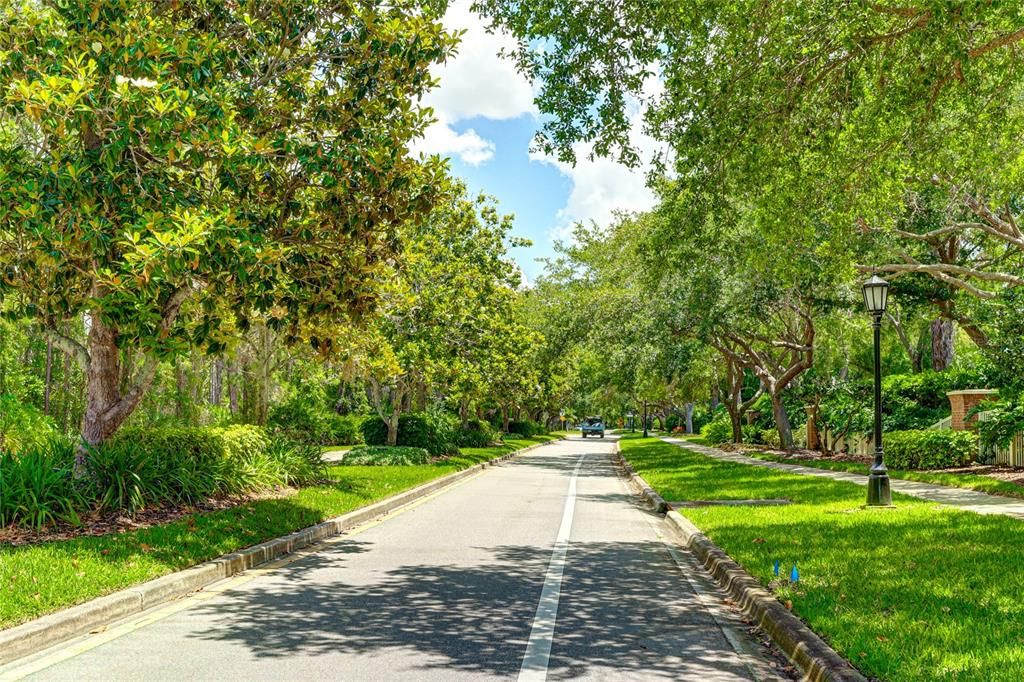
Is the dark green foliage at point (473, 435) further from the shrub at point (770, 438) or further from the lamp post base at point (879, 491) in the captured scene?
the lamp post base at point (879, 491)

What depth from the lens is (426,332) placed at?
2517cm

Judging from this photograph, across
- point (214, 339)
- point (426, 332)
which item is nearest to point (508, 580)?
point (214, 339)

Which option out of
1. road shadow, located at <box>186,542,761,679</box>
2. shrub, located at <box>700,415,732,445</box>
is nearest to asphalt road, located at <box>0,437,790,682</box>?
road shadow, located at <box>186,542,761,679</box>

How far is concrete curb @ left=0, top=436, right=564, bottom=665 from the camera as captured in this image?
235 inches

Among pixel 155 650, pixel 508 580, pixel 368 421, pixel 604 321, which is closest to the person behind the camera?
pixel 155 650

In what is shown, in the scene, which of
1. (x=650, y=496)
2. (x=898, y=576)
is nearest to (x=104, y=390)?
(x=898, y=576)

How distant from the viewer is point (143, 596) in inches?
292

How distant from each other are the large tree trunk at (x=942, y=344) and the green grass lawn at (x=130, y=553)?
2493cm

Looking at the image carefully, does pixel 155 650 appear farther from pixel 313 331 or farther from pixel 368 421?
pixel 368 421

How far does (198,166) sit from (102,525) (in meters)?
4.37

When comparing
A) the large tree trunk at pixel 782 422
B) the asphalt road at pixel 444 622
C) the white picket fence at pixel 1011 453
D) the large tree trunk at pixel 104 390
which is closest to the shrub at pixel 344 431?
the large tree trunk at pixel 782 422

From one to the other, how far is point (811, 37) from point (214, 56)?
7321 millimetres

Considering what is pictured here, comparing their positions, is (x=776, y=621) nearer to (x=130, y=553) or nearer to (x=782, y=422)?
(x=130, y=553)

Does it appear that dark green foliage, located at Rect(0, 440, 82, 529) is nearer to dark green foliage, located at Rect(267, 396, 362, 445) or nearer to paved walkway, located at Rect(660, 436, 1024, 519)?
paved walkway, located at Rect(660, 436, 1024, 519)
